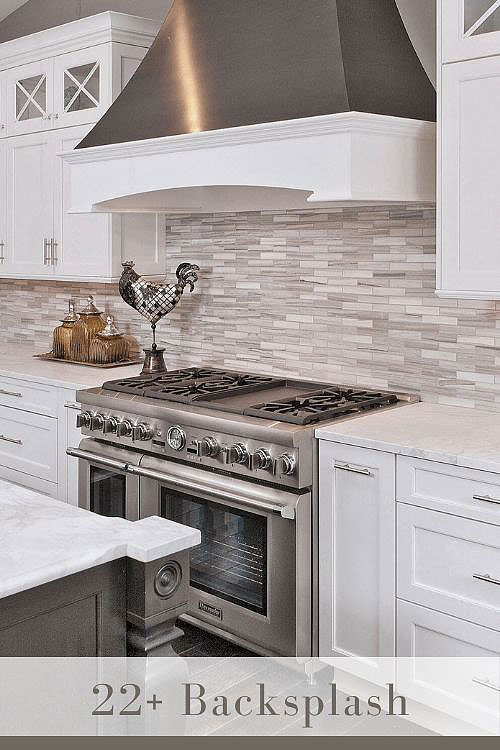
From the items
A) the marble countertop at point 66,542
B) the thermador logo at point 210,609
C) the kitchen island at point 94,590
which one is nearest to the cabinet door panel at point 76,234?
the thermador logo at point 210,609

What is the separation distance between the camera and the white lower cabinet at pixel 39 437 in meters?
3.89

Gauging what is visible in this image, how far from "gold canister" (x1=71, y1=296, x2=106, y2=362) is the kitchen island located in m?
2.84

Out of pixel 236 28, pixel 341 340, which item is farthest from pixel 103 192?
pixel 341 340

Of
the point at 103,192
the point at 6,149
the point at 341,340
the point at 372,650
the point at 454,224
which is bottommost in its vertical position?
the point at 372,650

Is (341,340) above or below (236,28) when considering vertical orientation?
below

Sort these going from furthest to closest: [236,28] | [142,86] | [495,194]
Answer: [142,86], [236,28], [495,194]

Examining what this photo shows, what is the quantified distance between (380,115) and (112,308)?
2247 millimetres

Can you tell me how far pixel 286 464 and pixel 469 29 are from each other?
4.97 ft

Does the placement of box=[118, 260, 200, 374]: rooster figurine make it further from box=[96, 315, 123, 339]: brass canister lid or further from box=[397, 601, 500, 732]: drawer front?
box=[397, 601, 500, 732]: drawer front

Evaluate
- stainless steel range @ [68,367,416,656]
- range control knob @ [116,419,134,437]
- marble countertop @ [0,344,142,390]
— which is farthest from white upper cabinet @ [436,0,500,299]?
marble countertop @ [0,344,142,390]

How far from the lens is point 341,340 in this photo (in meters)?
3.60

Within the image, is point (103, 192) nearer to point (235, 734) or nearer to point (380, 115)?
point (380, 115)

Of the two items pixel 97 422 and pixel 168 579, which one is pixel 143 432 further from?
pixel 168 579

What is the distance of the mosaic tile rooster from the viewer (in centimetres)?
400
